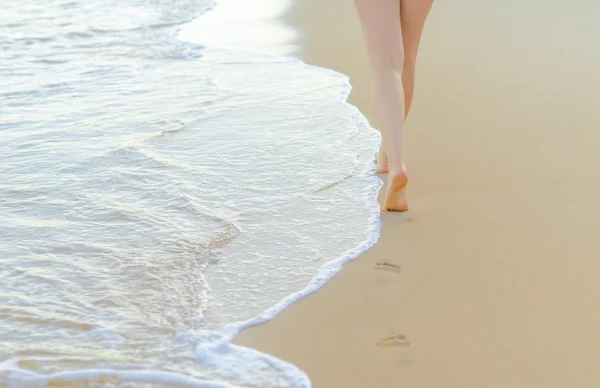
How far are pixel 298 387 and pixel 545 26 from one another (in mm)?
4558

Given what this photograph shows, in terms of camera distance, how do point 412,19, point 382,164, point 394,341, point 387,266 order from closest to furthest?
1. point 394,341
2. point 387,266
3. point 412,19
4. point 382,164

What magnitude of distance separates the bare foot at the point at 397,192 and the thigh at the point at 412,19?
0.56m

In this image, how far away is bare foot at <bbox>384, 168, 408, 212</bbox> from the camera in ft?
9.72

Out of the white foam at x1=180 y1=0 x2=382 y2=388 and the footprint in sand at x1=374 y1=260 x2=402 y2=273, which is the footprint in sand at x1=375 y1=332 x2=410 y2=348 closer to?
the white foam at x1=180 y1=0 x2=382 y2=388

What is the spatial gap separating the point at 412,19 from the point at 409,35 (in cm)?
8

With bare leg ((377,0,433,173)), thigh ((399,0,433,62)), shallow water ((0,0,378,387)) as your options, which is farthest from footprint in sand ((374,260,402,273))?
thigh ((399,0,433,62))

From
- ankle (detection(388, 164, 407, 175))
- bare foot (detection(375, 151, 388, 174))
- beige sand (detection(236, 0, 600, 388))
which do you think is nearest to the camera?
beige sand (detection(236, 0, 600, 388))

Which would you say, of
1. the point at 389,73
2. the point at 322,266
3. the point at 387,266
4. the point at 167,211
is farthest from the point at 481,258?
the point at 167,211

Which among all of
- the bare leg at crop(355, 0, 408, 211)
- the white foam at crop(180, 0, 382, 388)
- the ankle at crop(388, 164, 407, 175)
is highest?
the bare leg at crop(355, 0, 408, 211)

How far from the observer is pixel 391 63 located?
3.05 meters

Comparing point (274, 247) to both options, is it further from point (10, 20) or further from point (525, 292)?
point (10, 20)

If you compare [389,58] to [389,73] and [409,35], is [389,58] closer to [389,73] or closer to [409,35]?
[389,73]

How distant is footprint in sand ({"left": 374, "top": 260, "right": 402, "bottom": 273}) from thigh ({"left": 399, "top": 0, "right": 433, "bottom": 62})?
1012mm

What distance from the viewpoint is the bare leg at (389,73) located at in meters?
2.98
